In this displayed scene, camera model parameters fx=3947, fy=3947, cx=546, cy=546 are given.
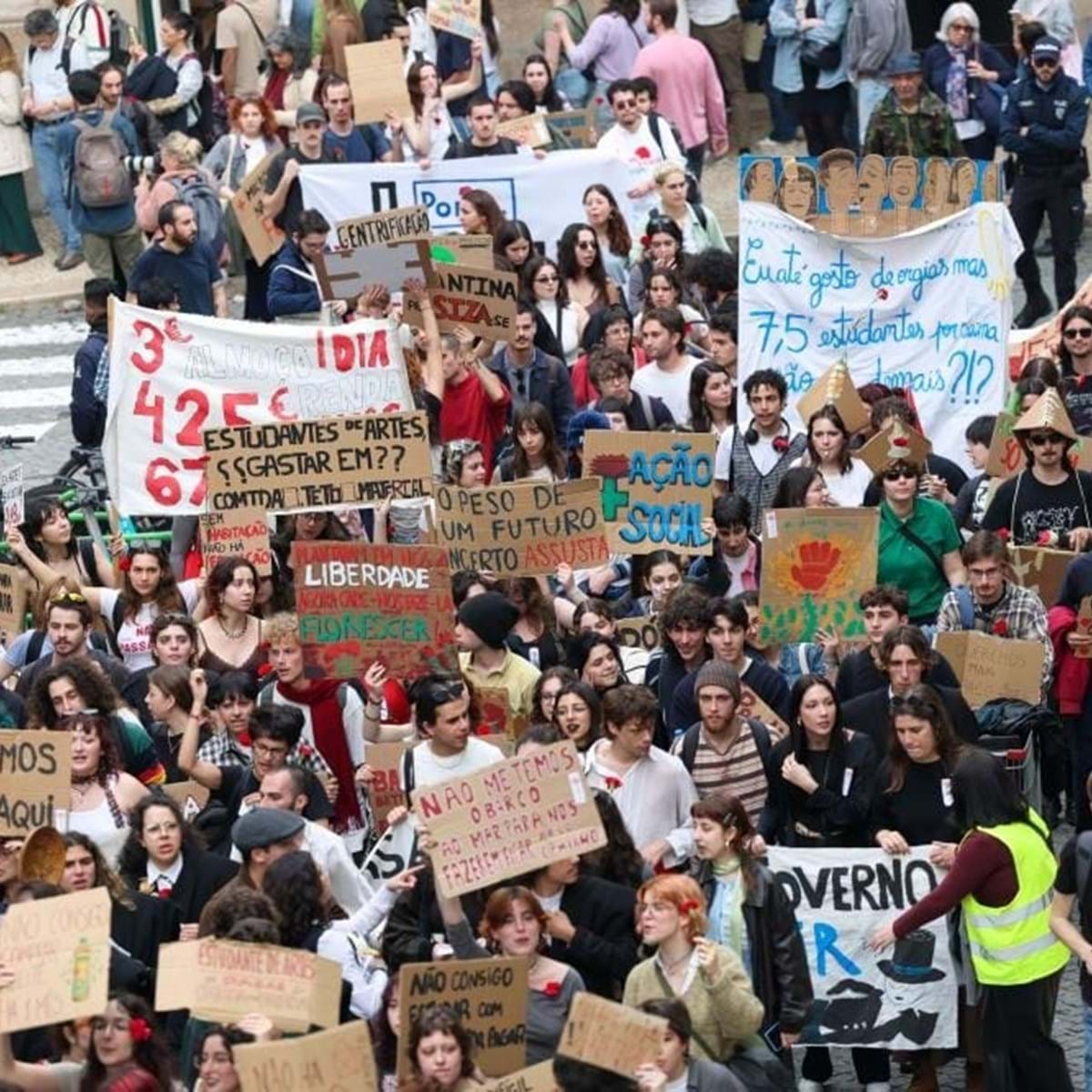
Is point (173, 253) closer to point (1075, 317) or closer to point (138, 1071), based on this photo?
point (1075, 317)

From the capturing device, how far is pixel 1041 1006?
1237 cm

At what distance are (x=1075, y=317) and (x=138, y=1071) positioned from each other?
7.18 meters

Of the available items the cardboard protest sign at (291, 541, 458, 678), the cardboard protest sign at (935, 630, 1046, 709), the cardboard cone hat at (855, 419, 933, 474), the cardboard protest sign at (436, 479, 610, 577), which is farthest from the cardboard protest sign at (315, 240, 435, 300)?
the cardboard protest sign at (935, 630, 1046, 709)

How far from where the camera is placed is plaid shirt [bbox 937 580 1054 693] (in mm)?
14133

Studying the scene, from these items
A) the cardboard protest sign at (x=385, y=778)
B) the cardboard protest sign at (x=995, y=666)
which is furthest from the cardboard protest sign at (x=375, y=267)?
the cardboard protest sign at (x=385, y=778)

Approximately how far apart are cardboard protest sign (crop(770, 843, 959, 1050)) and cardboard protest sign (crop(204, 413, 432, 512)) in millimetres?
3419

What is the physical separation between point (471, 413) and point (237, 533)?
185cm

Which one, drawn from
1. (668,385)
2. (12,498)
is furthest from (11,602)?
(668,385)

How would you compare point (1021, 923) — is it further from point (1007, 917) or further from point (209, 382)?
point (209, 382)

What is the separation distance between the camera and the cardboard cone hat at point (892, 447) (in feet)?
50.8

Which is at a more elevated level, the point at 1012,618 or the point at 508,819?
the point at 508,819

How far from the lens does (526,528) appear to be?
15.1 metres

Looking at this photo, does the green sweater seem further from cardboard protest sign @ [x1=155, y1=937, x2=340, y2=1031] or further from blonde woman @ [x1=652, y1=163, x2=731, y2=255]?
blonde woman @ [x1=652, y1=163, x2=731, y2=255]

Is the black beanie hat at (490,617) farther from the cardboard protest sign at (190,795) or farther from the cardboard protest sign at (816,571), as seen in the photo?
the cardboard protest sign at (190,795)
